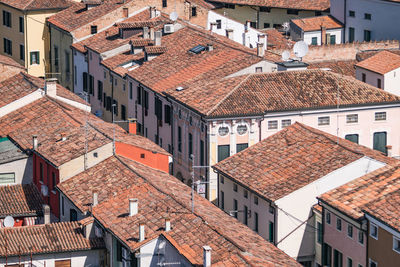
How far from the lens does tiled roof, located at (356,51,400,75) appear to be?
97750 millimetres

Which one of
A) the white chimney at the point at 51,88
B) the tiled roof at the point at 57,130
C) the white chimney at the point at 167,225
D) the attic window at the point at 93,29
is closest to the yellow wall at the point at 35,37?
the attic window at the point at 93,29

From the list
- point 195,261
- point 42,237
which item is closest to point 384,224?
point 195,261

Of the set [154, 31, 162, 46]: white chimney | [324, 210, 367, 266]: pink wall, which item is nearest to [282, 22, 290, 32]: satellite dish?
[154, 31, 162, 46]: white chimney

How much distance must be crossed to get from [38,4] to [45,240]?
5436 cm

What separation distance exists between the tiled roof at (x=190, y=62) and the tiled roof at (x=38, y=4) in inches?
812

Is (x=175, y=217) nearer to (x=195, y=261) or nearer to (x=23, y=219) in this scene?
(x=195, y=261)

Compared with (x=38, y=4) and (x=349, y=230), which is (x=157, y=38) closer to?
(x=38, y=4)

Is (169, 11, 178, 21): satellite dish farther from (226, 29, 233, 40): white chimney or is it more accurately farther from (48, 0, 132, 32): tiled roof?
(48, 0, 132, 32): tiled roof

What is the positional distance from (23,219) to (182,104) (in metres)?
13.8

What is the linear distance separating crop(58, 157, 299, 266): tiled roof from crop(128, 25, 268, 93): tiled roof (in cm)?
1455

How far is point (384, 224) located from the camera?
64500 millimetres

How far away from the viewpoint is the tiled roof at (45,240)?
224 ft

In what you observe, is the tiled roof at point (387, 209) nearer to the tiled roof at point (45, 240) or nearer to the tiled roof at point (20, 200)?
the tiled roof at point (45, 240)

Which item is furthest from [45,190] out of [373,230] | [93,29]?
[93,29]
